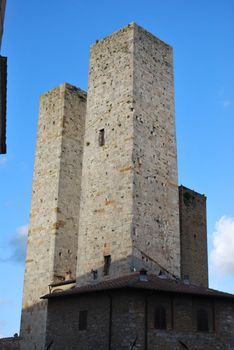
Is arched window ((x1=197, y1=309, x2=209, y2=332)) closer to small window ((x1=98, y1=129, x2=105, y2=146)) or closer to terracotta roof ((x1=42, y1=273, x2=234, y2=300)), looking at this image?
terracotta roof ((x1=42, y1=273, x2=234, y2=300))

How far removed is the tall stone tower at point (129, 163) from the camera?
24.2 m

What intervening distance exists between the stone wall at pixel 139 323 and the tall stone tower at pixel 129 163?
11.4 ft

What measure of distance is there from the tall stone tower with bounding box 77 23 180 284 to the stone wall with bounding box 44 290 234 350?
11.4 ft

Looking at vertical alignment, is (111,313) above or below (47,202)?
below

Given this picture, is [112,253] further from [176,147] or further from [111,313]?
[176,147]

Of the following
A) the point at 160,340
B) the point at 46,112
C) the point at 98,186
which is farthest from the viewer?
the point at 46,112

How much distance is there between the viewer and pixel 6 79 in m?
13.8

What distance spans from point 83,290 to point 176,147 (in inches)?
404

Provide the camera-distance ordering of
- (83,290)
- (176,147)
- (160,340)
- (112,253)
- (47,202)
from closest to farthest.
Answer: (160,340)
(83,290)
(112,253)
(176,147)
(47,202)

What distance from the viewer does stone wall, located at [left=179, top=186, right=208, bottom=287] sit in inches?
1155

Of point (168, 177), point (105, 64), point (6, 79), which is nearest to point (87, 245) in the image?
point (168, 177)

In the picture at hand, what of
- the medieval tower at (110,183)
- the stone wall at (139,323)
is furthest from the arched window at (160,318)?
the medieval tower at (110,183)

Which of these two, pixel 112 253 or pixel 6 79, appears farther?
pixel 112 253

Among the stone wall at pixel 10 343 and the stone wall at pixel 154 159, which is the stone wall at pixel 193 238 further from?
the stone wall at pixel 10 343
